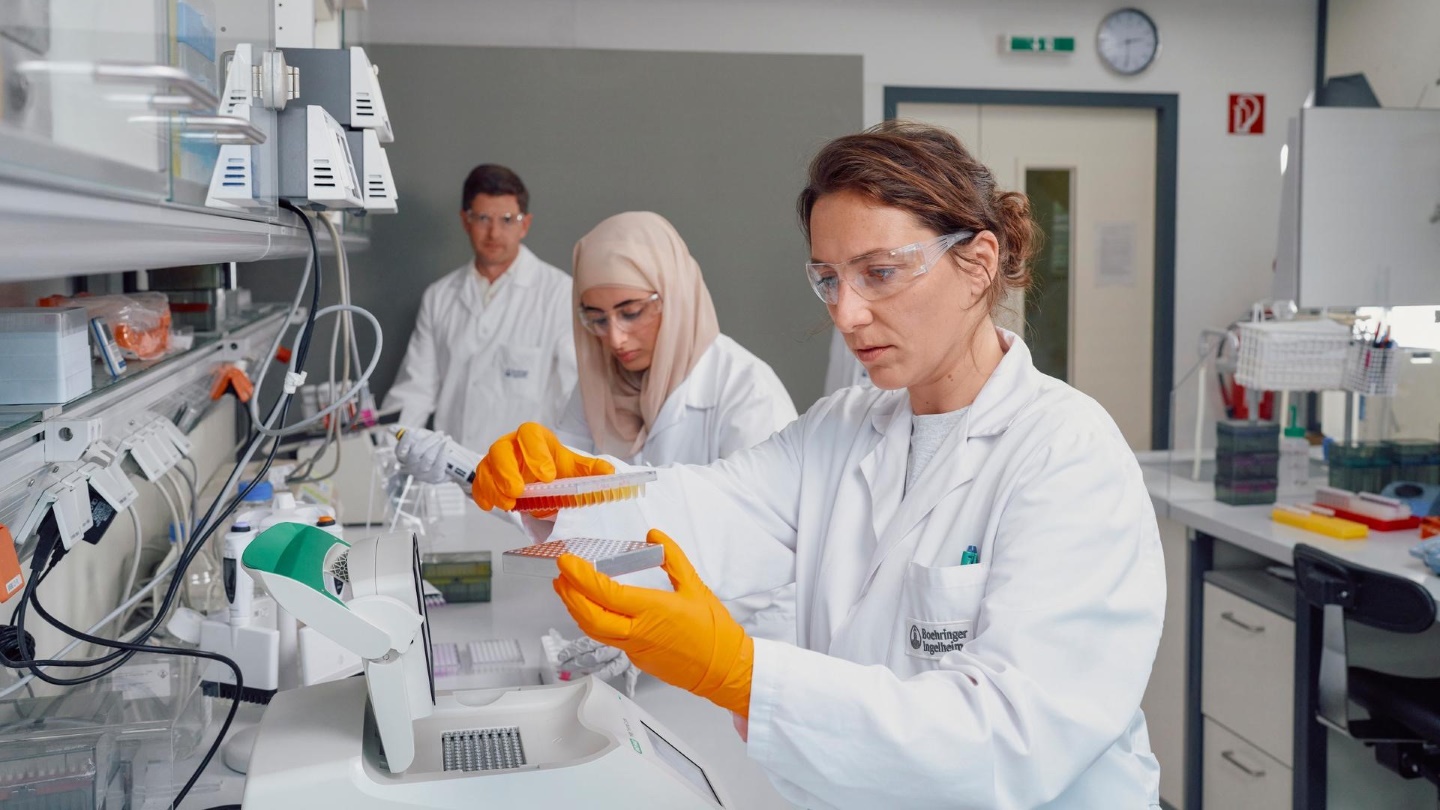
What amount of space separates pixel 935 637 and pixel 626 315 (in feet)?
3.86

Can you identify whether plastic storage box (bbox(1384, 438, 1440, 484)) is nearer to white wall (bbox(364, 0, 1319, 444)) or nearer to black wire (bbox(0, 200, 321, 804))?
white wall (bbox(364, 0, 1319, 444))

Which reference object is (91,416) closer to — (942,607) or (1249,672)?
(942,607)

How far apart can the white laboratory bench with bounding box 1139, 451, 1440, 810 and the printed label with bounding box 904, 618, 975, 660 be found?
1524 mm

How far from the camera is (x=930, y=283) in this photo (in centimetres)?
128

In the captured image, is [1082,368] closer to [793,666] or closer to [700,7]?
[700,7]

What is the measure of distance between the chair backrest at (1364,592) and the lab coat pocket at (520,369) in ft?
8.78

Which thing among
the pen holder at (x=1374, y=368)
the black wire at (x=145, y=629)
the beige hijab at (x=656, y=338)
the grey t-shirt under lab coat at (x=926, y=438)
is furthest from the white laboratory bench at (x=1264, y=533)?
the black wire at (x=145, y=629)

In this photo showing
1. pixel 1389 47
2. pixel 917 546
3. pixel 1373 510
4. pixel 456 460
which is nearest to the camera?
pixel 917 546

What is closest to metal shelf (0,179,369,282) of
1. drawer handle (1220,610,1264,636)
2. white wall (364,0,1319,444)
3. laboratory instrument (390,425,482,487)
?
laboratory instrument (390,425,482,487)

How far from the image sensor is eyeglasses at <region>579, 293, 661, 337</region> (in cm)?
223

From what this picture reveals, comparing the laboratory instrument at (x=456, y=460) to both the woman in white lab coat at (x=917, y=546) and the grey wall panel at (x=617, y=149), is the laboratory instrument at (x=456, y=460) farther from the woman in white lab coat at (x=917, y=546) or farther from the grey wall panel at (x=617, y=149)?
the grey wall panel at (x=617, y=149)

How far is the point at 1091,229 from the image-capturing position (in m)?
5.24

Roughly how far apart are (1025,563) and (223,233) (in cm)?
79

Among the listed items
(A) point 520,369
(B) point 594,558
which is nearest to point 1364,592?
(B) point 594,558
